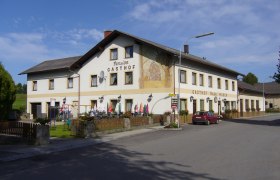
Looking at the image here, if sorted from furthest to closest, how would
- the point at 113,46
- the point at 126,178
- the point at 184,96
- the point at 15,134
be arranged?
the point at 113,46 < the point at 184,96 < the point at 15,134 < the point at 126,178

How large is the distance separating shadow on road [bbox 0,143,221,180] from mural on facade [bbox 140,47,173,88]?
19278mm

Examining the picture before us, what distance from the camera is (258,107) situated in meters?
60.5

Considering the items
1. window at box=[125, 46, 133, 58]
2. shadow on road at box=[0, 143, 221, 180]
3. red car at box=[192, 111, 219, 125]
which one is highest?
window at box=[125, 46, 133, 58]

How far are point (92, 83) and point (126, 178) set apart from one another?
30.4 m

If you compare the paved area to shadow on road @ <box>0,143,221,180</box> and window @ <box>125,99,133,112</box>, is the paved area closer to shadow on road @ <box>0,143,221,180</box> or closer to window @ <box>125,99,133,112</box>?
shadow on road @ <box>0,143,221,180</box>

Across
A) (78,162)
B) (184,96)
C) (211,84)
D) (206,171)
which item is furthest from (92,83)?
(206,171)

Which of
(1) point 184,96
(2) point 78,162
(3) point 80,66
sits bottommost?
(2) point 78,162

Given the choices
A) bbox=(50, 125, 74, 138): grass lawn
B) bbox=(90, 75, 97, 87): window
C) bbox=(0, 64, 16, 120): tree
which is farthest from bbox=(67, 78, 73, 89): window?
bbox=(0, 64, 16, 120): tree

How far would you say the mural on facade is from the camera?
33219 mm

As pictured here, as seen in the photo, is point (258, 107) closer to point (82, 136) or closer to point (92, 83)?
point (92, 83)

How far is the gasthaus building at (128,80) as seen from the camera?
3347 cm

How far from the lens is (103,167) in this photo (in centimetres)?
1094

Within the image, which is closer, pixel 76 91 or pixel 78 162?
pixel 78 162

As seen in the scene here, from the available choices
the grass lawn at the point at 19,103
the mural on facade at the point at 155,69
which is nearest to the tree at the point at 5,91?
the mural on facade at the point at 155,69
